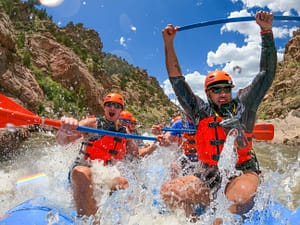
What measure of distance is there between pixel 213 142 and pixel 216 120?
200 mm

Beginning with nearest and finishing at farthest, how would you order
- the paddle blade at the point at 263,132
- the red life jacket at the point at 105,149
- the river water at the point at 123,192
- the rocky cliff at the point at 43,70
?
the river water at the point at 123,192 < the paddle blade at the point at 263,132 < the red life jacket at the point at 105,149 < the rocky cliff at the point at 43,70

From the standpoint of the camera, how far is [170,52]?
3191mm

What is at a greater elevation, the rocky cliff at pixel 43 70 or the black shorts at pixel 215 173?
the rocky cliff at pixel 43 70

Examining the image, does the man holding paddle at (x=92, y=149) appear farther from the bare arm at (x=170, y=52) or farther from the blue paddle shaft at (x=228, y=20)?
Result: the blue paddle shaft at (x=228, y=20)

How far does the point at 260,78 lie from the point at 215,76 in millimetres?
403

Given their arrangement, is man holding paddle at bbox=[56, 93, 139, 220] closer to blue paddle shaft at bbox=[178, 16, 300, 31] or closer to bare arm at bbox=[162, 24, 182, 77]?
bare arm at bbox=[162, 24, 182, 77]

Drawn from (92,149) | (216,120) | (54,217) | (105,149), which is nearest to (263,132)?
(216,120)

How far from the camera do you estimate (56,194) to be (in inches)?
167

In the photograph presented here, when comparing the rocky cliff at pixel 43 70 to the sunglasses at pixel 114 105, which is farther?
the rocky cliff at pixel 43 70

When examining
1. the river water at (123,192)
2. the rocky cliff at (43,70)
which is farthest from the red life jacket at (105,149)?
the rocky cliff at (43,70)

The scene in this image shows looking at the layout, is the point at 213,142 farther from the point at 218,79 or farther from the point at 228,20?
the point at 228,20

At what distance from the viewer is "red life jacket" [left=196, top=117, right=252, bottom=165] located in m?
3.04

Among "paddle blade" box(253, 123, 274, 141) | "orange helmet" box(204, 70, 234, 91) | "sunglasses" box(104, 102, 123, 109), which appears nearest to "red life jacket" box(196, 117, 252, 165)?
"orange helmet" box(204, 70, 234, 91)

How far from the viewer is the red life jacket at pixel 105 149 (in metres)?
4.43
